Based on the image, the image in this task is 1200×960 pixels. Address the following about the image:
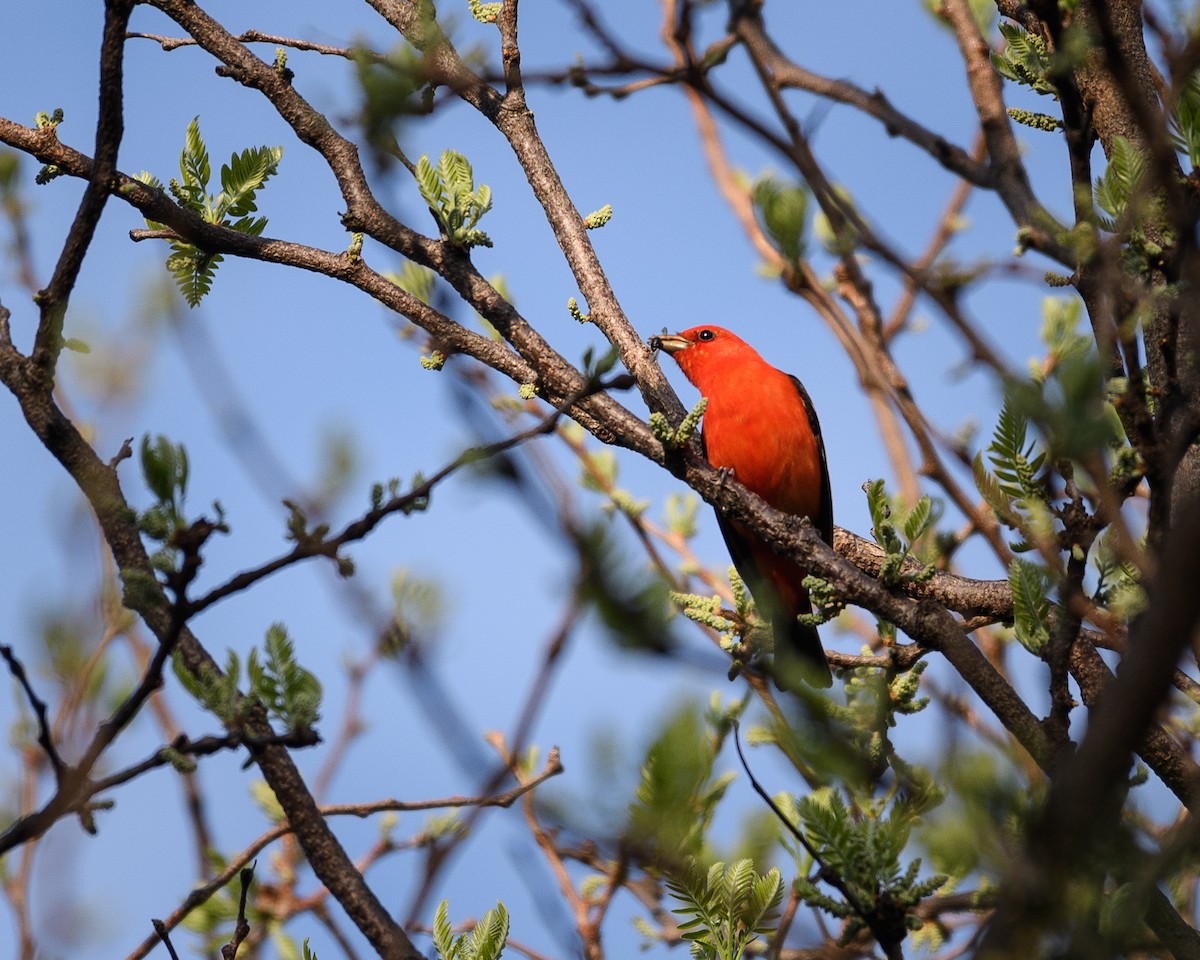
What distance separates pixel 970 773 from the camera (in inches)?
79.1

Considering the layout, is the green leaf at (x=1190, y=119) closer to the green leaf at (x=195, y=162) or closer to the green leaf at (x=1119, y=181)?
the green leaf at (x=1119, y=181)

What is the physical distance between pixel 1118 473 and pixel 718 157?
17.4 feet

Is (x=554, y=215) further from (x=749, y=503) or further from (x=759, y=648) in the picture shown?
(x=759, y=648)

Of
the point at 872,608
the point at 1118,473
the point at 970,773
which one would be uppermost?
the point at 872,608

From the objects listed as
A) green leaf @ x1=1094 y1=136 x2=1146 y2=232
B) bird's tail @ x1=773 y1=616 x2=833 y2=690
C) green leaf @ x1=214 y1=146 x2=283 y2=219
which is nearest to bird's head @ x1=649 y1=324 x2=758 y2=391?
bird's tail @ x1=773 y1=616 x2=833 y2=690

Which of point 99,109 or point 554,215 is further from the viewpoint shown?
point 554,215

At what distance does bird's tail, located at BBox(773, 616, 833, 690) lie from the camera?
9.32 ft

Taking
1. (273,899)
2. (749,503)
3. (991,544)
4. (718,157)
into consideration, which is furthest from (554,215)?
(718,157)

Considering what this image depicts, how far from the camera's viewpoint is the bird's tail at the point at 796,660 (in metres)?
2.84

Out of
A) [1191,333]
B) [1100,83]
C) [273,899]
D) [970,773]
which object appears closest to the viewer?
[970,773]

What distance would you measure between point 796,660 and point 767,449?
3.14 m

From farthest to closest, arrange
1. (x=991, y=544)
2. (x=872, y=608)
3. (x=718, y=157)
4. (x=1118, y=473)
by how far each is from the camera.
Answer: (x=718, y=157) < (x=991, y=544) < (x=872, y=608) < (x=1118, y=473)

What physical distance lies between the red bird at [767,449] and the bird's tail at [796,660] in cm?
26

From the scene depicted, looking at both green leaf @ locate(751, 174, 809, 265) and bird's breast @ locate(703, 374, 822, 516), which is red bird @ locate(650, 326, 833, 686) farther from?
green leaf @ locate(751, 174, 809, 265)
